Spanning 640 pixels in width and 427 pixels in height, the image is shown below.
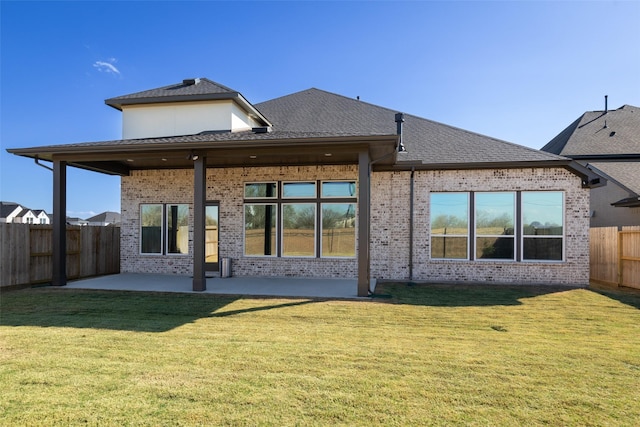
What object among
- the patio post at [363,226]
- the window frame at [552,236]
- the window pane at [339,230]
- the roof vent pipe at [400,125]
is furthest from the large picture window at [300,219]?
the window frame at [552,236]

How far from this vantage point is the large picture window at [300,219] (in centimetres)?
1076

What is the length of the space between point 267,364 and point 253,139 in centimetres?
542

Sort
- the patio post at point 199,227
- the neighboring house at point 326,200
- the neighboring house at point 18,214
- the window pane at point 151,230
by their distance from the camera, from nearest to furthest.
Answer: the patio post at point 199,227 → the neighboring house at point 326,200 → the window pane at point 151,230 → the neighboring house at point 18,214

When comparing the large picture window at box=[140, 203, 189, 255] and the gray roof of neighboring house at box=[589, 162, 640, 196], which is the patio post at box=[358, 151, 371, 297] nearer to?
the large picture window at box=[140, 203, 189, 255]

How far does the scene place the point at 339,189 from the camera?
1081 cm

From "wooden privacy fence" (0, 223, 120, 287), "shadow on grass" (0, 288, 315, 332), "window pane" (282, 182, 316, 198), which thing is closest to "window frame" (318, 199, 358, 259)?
"window pane" (282, 182, 316, 198)

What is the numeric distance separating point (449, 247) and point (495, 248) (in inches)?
51.5

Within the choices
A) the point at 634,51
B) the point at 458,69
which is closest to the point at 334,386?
the point at 458,69

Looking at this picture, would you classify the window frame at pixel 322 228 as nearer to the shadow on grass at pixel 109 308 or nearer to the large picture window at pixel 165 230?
the shadow on grass at pixel 109 308

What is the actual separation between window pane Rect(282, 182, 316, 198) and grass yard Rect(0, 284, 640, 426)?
457cm

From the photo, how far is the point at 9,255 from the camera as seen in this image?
29.3ft

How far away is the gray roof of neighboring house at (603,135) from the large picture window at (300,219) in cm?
1347

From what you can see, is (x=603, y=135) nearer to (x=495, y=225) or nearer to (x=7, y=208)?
(x=495, y=225)

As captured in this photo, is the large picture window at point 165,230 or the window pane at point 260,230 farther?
the large picture window at point 165,230
